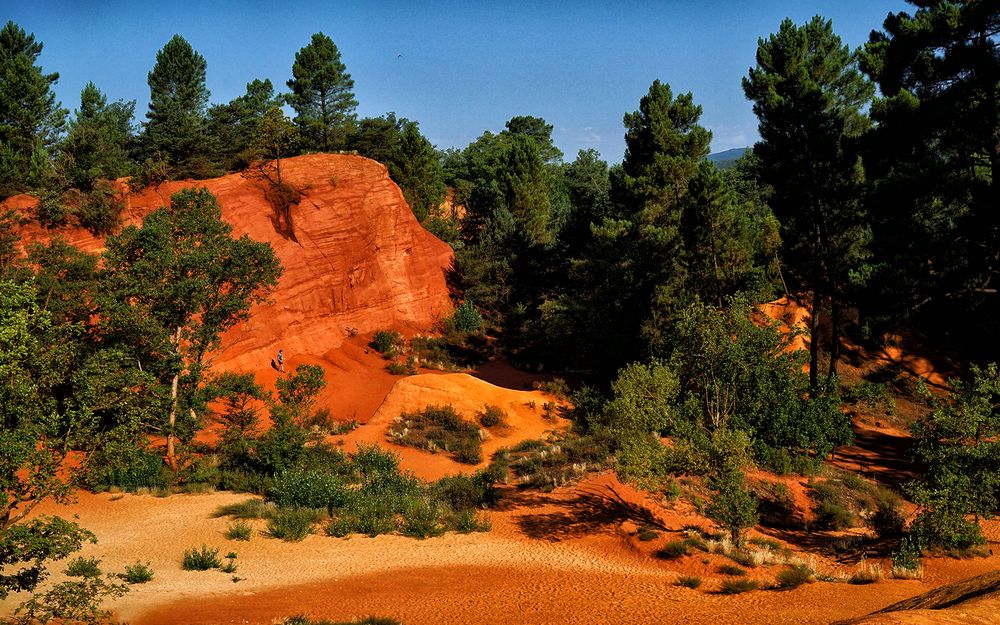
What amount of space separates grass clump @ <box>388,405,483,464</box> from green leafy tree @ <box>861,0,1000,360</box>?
49.7 feet

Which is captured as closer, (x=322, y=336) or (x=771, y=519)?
(x=771, y=519)

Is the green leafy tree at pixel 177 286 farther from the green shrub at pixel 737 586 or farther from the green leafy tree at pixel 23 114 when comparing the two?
the green shrub at pixel 737 586

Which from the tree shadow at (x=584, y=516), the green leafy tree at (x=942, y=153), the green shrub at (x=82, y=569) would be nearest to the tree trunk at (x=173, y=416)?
the green shrub at (x=82, y=569)

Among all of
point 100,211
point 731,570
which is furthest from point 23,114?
point 731,570

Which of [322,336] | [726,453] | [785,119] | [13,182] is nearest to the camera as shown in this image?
[726,453]

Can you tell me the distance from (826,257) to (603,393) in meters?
11.7

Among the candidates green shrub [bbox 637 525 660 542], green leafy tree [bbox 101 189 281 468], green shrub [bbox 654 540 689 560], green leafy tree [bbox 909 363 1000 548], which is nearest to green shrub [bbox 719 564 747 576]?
green shrub [bbox 654 540 689 560]

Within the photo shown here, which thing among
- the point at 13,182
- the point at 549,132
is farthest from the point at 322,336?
the point at 549,132

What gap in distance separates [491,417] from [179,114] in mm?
24875

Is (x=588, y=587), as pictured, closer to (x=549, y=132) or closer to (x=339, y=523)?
(x=339, y=523)

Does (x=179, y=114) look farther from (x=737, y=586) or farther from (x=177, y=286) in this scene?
(x=737, y=586)

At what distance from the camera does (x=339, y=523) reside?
57.9ft

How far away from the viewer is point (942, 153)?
70.4 feet

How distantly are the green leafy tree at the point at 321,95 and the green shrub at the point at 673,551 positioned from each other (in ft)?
121
